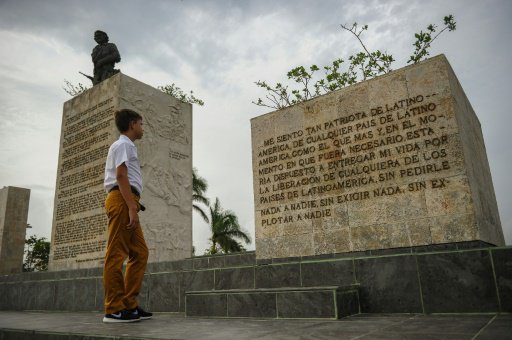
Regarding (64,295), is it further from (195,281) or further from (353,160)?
(353,160)

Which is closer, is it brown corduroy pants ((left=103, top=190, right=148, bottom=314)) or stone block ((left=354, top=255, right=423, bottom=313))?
brown corduroy pants ((left=103, top=190, right=148, bottom=314))

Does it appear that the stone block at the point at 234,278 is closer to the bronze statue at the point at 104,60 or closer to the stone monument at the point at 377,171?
the stone monument at the point at 377,171

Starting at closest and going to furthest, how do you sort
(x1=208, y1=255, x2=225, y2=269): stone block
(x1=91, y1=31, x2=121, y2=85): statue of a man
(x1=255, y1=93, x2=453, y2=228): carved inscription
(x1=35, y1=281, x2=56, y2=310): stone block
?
(x1=255, y1=93, x2=453, y2=228): carved inscription
(x1=208, y1=255, x2=225, y2=269): stone block
(x1=35, y1=281, x2=56, y2=310): stone block
(x1=91, y1=31, x2=121, y2=85): statue of a man

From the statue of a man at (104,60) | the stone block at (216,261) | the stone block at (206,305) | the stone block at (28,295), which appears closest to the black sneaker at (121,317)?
the stone block at (206,305)

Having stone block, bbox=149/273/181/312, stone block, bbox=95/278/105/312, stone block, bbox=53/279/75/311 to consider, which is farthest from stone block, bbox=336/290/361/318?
stone block, bbox=53/279/75/311

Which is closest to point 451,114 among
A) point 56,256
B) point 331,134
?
point 331,134

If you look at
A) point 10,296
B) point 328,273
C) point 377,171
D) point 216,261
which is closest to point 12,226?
point 10,296

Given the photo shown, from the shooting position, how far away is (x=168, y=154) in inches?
440

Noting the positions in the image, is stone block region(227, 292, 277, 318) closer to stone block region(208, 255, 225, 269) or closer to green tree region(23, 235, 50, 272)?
stone block region(208, 255, 225, 269)

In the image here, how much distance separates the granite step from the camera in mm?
4141

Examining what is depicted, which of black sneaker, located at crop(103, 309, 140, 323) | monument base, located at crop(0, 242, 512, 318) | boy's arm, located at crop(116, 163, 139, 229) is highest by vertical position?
boy's arm, located at crop(116, 163, 139, 229)

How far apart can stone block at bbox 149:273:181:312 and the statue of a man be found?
7.21 m

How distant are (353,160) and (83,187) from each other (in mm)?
7397

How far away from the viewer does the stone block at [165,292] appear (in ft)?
20.0
